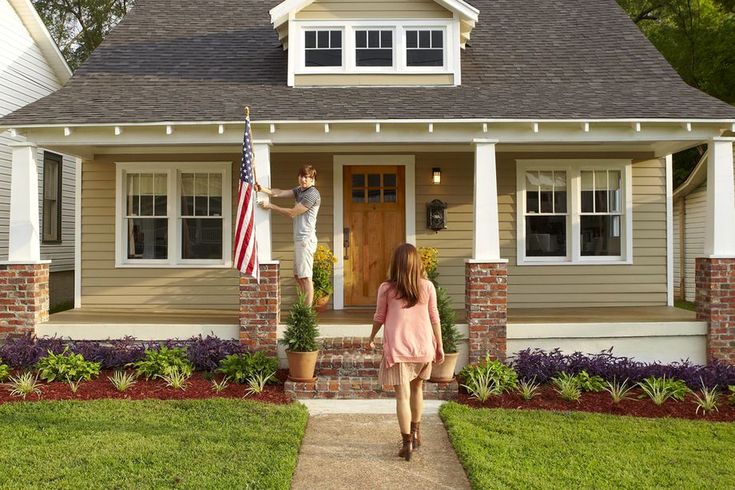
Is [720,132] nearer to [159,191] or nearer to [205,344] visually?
[205,344]

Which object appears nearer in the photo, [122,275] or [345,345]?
[345,345]

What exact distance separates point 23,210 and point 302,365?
13.7ft

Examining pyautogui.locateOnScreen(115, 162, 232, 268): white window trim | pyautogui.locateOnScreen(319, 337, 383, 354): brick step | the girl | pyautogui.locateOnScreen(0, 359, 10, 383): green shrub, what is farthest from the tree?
the girl

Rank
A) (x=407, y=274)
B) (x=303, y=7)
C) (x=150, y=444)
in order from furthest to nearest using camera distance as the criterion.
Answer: (x=303, y=7)
(x=150, y=444)
(x=407, y=274)

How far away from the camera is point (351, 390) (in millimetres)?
6949

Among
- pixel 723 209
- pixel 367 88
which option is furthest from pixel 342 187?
pixel 723 209

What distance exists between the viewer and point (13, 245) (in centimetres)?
788

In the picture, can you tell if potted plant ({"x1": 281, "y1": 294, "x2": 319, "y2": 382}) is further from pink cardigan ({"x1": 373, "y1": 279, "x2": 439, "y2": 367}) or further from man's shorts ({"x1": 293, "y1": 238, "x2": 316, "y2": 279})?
pink cardigan ({"x1": 373, "y1": 279, "x2": 439, "y2": 367})

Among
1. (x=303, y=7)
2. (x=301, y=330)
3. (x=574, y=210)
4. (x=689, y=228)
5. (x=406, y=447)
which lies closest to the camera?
(x=406, y=447)

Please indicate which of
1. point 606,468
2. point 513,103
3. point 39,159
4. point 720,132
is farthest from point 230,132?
point 39,159

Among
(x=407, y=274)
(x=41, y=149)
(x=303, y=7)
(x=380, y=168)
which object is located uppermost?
(x=303, y=7)

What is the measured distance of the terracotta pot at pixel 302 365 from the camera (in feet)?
22.7

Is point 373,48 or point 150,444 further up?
point 373,48

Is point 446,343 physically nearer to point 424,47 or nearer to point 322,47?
point 424,47
